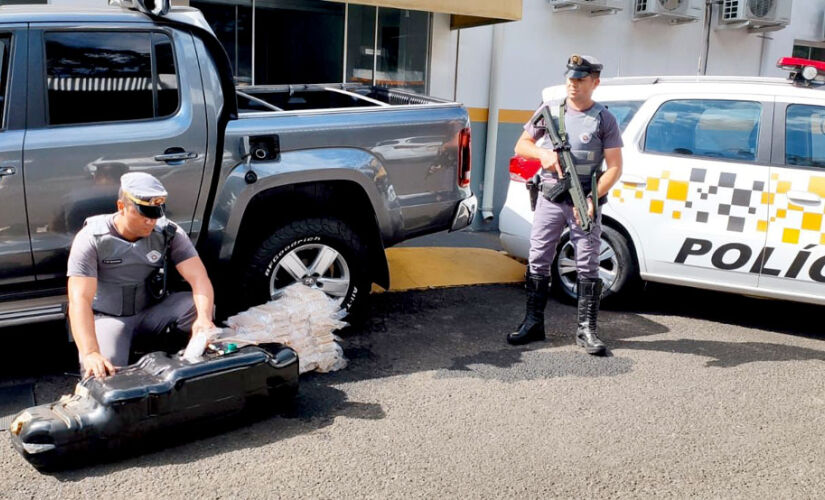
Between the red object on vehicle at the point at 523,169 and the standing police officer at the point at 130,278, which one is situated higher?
the red object on vehicle at the point at 523,169

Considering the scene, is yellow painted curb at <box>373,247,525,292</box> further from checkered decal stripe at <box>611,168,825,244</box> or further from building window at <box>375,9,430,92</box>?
building window at <box>375,9,430,92</box>

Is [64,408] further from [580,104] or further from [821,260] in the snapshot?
[821,260]

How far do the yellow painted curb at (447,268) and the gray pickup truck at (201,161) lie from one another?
4.48ft

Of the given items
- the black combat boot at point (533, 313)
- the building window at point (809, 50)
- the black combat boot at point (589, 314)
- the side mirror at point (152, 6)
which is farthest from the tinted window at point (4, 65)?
the building window at point (809, 50)

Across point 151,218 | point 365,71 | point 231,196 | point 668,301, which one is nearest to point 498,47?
point 365,71

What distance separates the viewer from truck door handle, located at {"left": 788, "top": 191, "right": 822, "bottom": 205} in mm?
5123

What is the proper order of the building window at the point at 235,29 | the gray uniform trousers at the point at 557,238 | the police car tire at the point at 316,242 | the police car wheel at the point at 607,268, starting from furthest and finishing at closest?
the building window at the point at 235,29, the police car wheel at the point at 607,268, the gray uniform trousers at the point at 557,238, the police car tire at the point at 316,242

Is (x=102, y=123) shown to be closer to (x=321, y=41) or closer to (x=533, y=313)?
(x=533, y=313)

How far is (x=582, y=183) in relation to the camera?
4.84 m

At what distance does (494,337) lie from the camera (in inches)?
205

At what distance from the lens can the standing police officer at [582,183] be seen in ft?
15.7

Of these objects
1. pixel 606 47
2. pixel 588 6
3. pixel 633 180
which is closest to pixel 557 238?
pixel 633 180

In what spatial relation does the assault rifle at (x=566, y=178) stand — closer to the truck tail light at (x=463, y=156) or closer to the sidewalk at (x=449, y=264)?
the truck tail light at (x=463, y=156)

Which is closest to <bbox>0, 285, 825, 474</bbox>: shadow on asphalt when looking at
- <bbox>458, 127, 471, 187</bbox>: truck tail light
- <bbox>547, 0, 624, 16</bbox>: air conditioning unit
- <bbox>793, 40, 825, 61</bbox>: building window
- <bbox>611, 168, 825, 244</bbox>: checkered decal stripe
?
<bbox>611, 168, 825, 244</bbox>: checkered decal stripe
